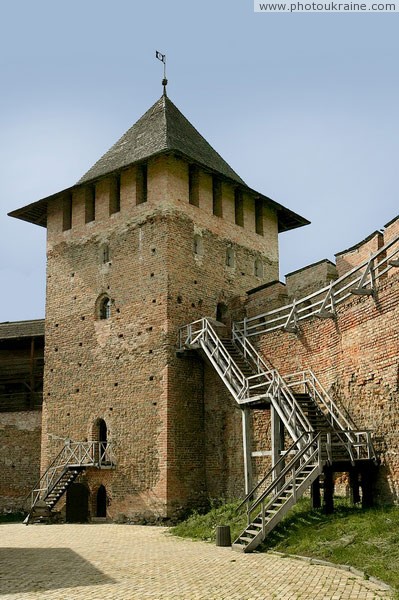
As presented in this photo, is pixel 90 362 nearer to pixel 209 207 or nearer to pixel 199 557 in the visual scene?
pixel 209 207

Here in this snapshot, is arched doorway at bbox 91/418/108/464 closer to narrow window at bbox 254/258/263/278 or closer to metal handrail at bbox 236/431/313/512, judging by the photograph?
metal handrail at bbox 236/431/313/512

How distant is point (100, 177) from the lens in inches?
856

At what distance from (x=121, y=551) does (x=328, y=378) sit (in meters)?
6.12

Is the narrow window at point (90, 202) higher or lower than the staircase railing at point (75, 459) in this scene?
higher

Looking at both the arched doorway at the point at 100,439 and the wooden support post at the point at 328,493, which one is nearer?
the wooden support post at the point at 328,493

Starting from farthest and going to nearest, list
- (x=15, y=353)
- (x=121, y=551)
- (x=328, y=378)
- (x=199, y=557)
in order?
1. (x=15, y=353)
2. (x=328, y=378)
3. (x=121, y=551)
4. (x=199, y=557)

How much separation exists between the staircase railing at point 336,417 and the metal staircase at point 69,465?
5509 mm

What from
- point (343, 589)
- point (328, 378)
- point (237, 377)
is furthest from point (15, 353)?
point (343, 589)

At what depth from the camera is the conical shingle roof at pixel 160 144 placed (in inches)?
833

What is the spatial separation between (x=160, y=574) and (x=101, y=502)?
32.2ft

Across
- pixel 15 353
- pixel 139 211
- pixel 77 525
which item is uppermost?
pixel 139 211

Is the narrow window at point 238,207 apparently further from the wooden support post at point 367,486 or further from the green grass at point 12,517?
the green grass at point 12,517

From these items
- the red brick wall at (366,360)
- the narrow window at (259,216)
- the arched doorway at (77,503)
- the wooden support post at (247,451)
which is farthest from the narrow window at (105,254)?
the wooden support post at (247,451)

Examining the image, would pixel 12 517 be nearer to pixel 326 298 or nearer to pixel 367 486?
pixel 326 298
